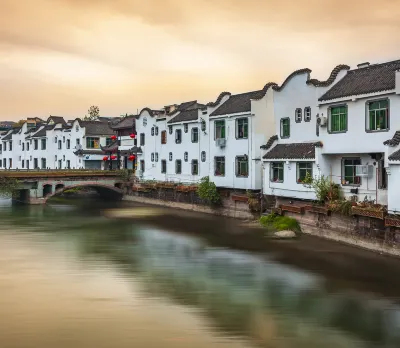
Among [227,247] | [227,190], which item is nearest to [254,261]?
[227,247]

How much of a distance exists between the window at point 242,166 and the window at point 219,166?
2.20m

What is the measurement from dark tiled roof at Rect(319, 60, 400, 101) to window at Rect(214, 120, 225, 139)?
42.8 feet

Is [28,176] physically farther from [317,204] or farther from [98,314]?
[98,314]

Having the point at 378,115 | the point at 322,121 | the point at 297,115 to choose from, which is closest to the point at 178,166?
the point at 297,115

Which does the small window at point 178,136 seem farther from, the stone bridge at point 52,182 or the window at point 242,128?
the window at point 242,128

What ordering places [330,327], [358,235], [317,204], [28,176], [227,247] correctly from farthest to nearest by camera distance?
[28,176], [317,204], [227,247], [358,235], [330,327]

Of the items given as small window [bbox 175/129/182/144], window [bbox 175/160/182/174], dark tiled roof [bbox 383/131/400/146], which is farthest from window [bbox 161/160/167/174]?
dark tiled roof [bbox 383/131/400/146]

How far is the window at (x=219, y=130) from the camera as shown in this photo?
40981 millimetres

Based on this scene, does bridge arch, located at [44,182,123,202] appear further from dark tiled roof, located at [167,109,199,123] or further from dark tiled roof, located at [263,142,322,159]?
dark tiled roof, located at [263,142,322,159]

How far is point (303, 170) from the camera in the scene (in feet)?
Result: 101

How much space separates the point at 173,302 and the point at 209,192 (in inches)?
→ 931

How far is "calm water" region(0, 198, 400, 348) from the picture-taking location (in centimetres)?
1384

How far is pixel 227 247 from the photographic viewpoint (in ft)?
88.2

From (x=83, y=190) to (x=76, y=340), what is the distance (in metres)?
55.4
